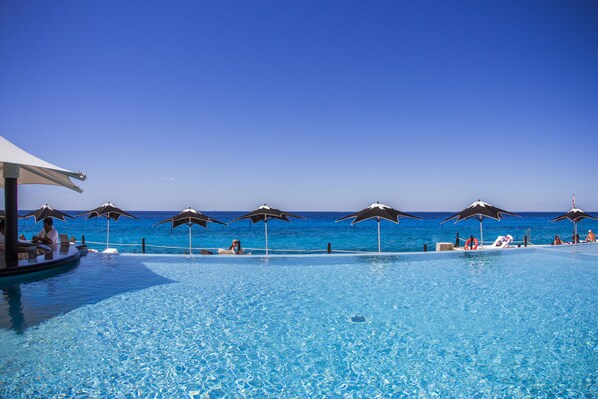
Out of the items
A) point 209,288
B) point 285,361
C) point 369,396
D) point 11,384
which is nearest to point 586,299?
point 369,396

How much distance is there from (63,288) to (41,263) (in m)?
1.80

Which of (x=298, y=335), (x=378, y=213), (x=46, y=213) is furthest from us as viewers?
(x=46, y=213)

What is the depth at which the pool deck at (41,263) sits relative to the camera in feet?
26.9

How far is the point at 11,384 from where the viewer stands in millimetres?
3762

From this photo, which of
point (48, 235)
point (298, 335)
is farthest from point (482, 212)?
point (48, 235)

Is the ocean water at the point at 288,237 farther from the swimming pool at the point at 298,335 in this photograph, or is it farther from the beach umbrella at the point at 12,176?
the beach umbrella at the point at 12,176

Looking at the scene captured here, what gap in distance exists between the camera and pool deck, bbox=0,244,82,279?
820 centimetres

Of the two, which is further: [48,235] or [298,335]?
[48,235]

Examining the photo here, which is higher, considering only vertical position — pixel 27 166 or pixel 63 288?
pixel 27 166

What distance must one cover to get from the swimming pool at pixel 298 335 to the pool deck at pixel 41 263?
534 millimetres

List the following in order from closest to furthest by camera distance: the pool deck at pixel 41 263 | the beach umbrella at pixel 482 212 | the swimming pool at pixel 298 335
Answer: the swimming pool at pixel 298 335 → the pool deck at pixel 41 263 → the beach umbrella at pixel 482 212

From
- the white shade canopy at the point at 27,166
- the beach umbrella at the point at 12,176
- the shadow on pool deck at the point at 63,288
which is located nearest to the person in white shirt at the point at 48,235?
the white shade canopy at the point at 27,166

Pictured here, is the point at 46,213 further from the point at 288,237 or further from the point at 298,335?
the point at 288,237

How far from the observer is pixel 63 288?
7809mm
